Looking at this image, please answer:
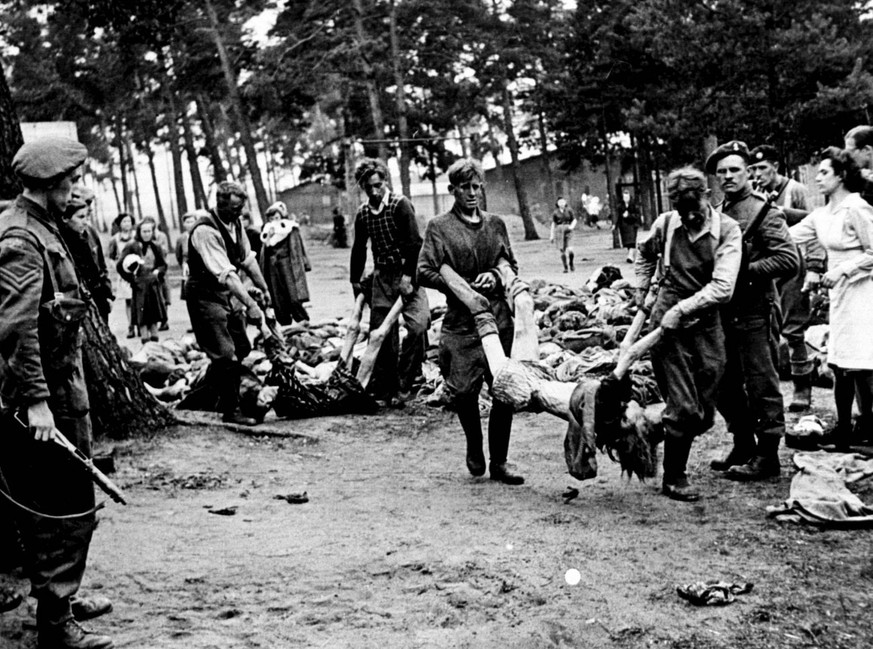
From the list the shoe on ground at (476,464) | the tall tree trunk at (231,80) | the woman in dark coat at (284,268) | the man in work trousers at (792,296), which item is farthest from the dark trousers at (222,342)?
the tall tree trunk at (231,80)

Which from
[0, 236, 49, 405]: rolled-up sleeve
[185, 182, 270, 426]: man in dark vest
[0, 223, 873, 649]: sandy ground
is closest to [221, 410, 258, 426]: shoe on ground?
[185, 182, 270, 426]: man in dark vest

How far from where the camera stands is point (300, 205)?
213ft

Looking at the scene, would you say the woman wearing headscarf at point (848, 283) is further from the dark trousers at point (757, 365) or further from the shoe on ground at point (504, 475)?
the shoe on ground at point (504, 475)

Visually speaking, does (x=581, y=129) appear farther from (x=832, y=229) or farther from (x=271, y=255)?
(x=832, y=229)

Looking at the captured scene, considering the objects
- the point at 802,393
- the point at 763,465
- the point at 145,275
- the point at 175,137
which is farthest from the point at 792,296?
the point at 175,137

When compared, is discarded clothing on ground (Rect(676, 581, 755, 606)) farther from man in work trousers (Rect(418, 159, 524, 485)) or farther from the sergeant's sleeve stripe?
the sergeant's sleeve stripe

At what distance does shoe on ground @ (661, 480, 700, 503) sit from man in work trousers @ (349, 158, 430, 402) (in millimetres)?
3561

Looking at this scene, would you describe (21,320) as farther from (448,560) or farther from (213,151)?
(213,151)

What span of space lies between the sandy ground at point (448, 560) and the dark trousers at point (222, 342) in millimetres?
1081

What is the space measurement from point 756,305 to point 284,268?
8.72m

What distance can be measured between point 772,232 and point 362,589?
3.31 m

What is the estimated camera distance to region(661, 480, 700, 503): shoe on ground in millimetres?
5652

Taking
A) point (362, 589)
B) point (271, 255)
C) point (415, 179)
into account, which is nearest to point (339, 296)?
point (271, 255)

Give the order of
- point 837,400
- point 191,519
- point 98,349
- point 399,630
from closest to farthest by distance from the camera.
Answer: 1. point 399,630
2. point 191,519
3. point 837,400
4. point 98,349
